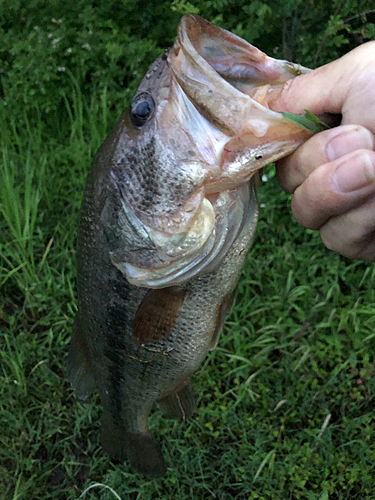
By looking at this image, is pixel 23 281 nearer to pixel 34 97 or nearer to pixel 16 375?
pixel 16 375

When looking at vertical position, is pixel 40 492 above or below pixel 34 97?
below

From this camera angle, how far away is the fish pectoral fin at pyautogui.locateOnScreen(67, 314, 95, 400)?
1636 millimetres

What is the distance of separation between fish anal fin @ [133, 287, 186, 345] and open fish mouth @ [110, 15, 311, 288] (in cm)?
11

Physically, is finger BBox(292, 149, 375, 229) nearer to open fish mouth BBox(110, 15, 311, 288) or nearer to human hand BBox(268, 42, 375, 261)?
human hand BBox(268, 42, 375, 261)

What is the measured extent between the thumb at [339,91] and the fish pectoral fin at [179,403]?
→ 1.16 m

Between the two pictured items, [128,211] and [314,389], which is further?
[314,389]

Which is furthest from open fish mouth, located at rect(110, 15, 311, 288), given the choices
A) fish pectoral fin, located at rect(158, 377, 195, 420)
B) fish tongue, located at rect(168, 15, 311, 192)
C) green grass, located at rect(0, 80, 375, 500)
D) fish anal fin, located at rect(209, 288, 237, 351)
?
green grass, located at rect(0, 80, 375, 500)

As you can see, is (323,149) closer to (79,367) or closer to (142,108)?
(142,108)

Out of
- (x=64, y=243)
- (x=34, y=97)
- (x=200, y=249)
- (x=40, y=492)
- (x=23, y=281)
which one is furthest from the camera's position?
(x=34, y=97)

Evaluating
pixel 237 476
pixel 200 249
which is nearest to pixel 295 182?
pixel 200 249

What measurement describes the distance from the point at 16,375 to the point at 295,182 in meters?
1.91

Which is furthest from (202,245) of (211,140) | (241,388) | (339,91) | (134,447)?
(241,388)

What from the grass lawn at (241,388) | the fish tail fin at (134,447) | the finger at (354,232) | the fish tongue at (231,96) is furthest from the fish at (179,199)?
the grass lawn at (241,388)

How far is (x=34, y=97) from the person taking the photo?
317 cm
